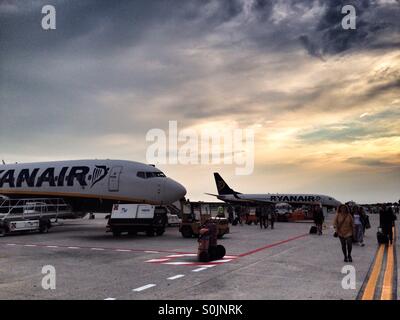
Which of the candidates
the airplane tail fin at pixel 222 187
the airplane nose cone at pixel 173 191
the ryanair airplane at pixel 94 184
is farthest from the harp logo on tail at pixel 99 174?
the airplane tail fin at pixel 222 187

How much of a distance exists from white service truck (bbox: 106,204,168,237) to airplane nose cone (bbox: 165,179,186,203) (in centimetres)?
235

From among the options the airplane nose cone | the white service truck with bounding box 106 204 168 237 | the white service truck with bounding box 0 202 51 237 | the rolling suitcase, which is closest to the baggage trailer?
the white service truck with bounding box 0 202 51 237

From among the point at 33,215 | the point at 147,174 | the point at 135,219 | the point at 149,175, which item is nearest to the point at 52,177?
the point at 33,215

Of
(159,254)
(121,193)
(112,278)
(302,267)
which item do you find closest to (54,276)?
(112,278)

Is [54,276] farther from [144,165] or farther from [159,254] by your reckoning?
[144,165]

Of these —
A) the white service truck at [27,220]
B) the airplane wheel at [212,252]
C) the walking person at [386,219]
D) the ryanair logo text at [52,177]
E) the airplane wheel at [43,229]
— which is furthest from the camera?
the ryanair logo text at [52,177]

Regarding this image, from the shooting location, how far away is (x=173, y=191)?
26.3 meters

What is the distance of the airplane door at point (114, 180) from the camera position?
1061 inches

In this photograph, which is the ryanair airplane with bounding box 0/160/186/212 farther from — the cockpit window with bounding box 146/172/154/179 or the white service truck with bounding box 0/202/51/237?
the white service truck with bounding box 0/202/51/237

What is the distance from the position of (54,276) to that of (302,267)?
7468mm

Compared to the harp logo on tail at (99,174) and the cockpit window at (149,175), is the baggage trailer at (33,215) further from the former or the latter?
the cockpit window at (149,175)

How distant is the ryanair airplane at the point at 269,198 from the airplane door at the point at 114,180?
41.5 metres

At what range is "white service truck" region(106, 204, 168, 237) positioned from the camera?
23.2m
